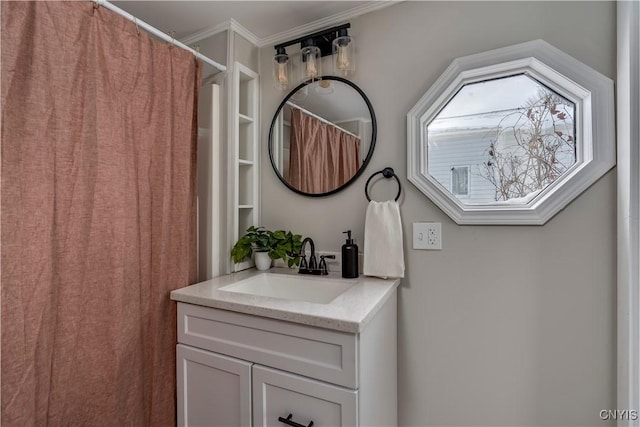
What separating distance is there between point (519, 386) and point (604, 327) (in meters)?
0.38

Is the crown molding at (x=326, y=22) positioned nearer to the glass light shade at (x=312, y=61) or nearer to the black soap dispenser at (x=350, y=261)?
the glass light shade at (x=312, y=61)

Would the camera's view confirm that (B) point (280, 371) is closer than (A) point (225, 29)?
Yes

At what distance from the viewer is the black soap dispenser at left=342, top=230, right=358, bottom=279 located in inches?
56.4

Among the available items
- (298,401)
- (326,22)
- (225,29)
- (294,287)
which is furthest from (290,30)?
(298,401)

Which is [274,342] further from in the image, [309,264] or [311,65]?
[311,65]

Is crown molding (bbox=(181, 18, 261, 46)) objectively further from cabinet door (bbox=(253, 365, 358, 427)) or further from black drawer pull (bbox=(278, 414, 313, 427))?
black drawer pull (bbox=(278, 414, 313, 427))

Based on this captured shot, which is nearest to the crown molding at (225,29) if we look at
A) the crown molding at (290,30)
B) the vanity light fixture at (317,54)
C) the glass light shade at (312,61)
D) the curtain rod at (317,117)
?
the crown molding at (290,30)

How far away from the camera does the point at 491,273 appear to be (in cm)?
127

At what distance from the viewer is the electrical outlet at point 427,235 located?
1.36 metres

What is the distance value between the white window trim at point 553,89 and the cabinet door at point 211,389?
3.49 feet

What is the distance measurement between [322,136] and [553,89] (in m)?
0.99

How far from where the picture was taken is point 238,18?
1591 mm

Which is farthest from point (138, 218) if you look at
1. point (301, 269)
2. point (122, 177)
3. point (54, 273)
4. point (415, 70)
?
point (415, 70)

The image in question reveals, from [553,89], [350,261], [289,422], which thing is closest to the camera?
[289,422]
